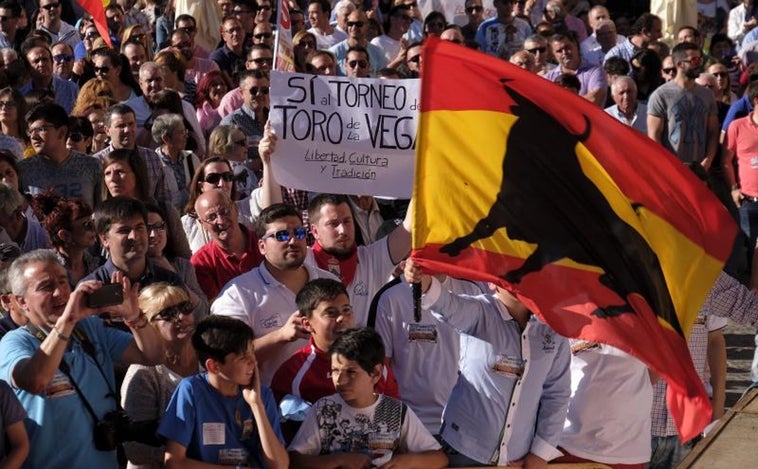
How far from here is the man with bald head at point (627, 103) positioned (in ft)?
45.4

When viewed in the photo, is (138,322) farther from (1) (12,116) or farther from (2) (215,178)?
(1) (12,116)

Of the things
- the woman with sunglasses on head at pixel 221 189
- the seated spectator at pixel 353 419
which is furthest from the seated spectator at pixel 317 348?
the woman with sunglasses on head at pixel 221 189

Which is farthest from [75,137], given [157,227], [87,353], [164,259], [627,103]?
[627,103]

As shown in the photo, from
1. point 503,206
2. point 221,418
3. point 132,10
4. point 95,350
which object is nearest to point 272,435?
point 221,418

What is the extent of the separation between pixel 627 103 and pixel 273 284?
7061 millimetres

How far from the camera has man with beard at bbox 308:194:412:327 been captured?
8062 mm

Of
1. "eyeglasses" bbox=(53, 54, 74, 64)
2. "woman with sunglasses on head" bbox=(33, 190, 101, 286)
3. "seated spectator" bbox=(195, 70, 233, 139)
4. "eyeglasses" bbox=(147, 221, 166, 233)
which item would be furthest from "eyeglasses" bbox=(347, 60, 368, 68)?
"eyeglasses" bbox=(147, 221, 166, 233)

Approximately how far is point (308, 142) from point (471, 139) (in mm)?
2782

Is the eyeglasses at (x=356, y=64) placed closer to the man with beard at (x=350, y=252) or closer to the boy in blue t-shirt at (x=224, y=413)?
the man with beard at (x=350, y=252)

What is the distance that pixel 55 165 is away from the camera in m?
9.70

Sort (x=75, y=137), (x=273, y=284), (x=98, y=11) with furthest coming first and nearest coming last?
(x=98, y=11) → (x=75, y=137) → (x=273, y=284)

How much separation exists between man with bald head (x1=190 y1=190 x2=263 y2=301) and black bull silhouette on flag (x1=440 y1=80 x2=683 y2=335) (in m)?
2.49

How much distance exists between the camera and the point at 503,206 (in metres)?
6.22

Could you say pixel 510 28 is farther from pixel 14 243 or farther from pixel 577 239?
pixel 577 239
